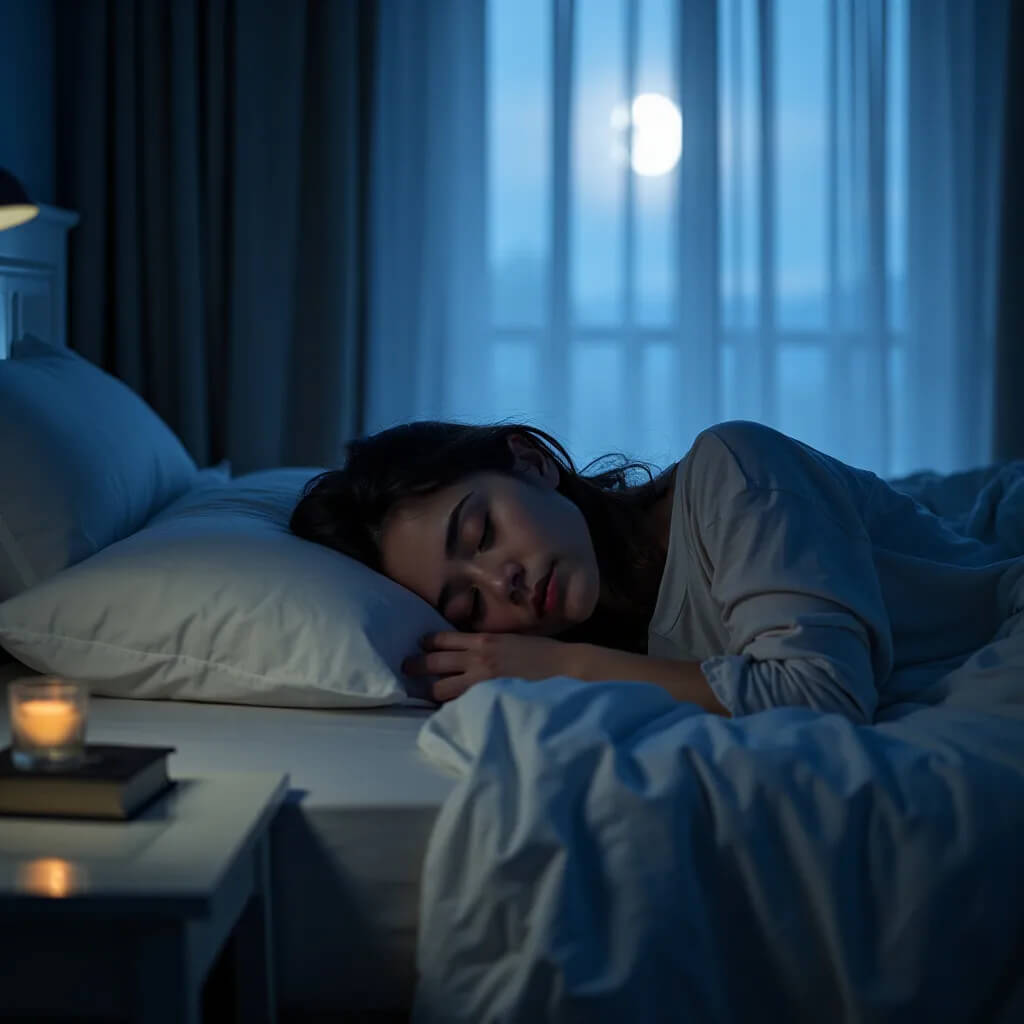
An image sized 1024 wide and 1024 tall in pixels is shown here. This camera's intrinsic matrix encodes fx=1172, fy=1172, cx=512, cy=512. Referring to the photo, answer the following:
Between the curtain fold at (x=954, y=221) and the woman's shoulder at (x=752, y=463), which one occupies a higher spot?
the curtain fold at (x=954, y=221)

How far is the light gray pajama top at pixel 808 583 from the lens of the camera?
1271 mm

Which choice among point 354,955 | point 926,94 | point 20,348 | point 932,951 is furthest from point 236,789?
point 926,94

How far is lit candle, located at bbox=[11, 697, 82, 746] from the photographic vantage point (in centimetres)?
95

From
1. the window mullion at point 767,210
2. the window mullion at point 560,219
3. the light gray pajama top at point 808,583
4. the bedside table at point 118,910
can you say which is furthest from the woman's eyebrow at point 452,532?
the window mullion at point 767,210

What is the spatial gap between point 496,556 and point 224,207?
2.47m

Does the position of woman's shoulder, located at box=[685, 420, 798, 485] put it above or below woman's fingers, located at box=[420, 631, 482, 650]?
above

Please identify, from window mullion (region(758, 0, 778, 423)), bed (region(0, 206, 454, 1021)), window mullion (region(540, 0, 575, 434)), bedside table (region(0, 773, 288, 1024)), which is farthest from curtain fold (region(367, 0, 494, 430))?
bedside table (region(0, 773, 288, 1024))

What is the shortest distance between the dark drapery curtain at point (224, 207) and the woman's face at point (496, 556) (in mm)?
2127

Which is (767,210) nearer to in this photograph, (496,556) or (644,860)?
(496,556)

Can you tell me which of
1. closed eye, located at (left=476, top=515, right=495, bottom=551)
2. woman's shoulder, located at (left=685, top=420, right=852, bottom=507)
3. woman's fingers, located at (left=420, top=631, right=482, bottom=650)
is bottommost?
woman's fingers, located at (left=420, top=631, right=482, bottom=650)

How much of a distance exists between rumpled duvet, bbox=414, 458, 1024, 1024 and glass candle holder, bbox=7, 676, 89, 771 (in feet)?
1.04

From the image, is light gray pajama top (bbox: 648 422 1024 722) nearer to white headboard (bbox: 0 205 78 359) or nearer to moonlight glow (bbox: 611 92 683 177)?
white headboard (bbox: 0 205 78 359)

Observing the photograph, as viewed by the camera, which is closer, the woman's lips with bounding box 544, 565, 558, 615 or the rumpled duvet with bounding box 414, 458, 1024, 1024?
the rumpled duvet with bounding box 414, 458, 1024, 1024

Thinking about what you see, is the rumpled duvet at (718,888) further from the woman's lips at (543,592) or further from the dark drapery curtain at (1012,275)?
the dark drapery curtain at (1012,275)
